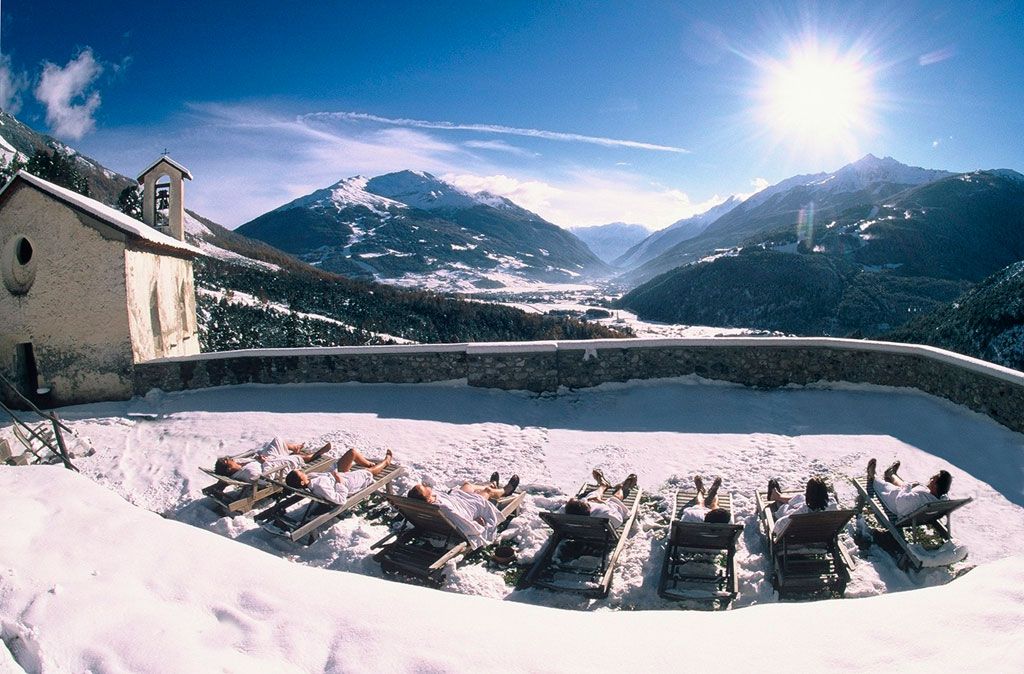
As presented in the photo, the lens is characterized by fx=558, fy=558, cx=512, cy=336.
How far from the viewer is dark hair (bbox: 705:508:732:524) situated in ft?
18.5

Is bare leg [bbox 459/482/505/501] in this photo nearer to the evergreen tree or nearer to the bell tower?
the bell tower

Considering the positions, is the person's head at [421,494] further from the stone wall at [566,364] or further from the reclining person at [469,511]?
the stone wall at [566,364]

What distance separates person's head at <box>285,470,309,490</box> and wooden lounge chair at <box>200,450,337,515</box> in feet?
0.59

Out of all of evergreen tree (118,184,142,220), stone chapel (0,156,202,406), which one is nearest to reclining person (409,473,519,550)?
stone chapel (0,156,202,406)

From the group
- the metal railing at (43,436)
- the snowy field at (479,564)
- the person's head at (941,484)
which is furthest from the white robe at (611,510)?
the metal railing at (43,436)

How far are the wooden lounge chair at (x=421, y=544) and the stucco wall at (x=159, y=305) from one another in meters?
9.63

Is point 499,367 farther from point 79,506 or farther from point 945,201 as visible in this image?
point 945,201

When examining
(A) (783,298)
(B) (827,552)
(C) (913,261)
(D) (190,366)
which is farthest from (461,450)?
(C) (913,261)

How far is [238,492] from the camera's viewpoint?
738 cm

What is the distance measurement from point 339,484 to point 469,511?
179 cm

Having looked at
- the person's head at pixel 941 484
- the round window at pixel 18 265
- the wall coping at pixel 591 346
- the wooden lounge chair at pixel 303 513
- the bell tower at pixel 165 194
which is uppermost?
the bell tower at pixel 165 194

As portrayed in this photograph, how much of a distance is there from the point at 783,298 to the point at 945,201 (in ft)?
245

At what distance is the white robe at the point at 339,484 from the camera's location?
665cm

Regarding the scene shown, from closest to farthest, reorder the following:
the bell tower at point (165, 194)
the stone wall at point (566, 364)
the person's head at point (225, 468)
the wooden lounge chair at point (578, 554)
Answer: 1. the wooden lounge chair at point (578, 554)
2. the person's head at point (225, 468)
3. the stone wall at point (566, 364)
4. the bell tower at point (165, 194)
